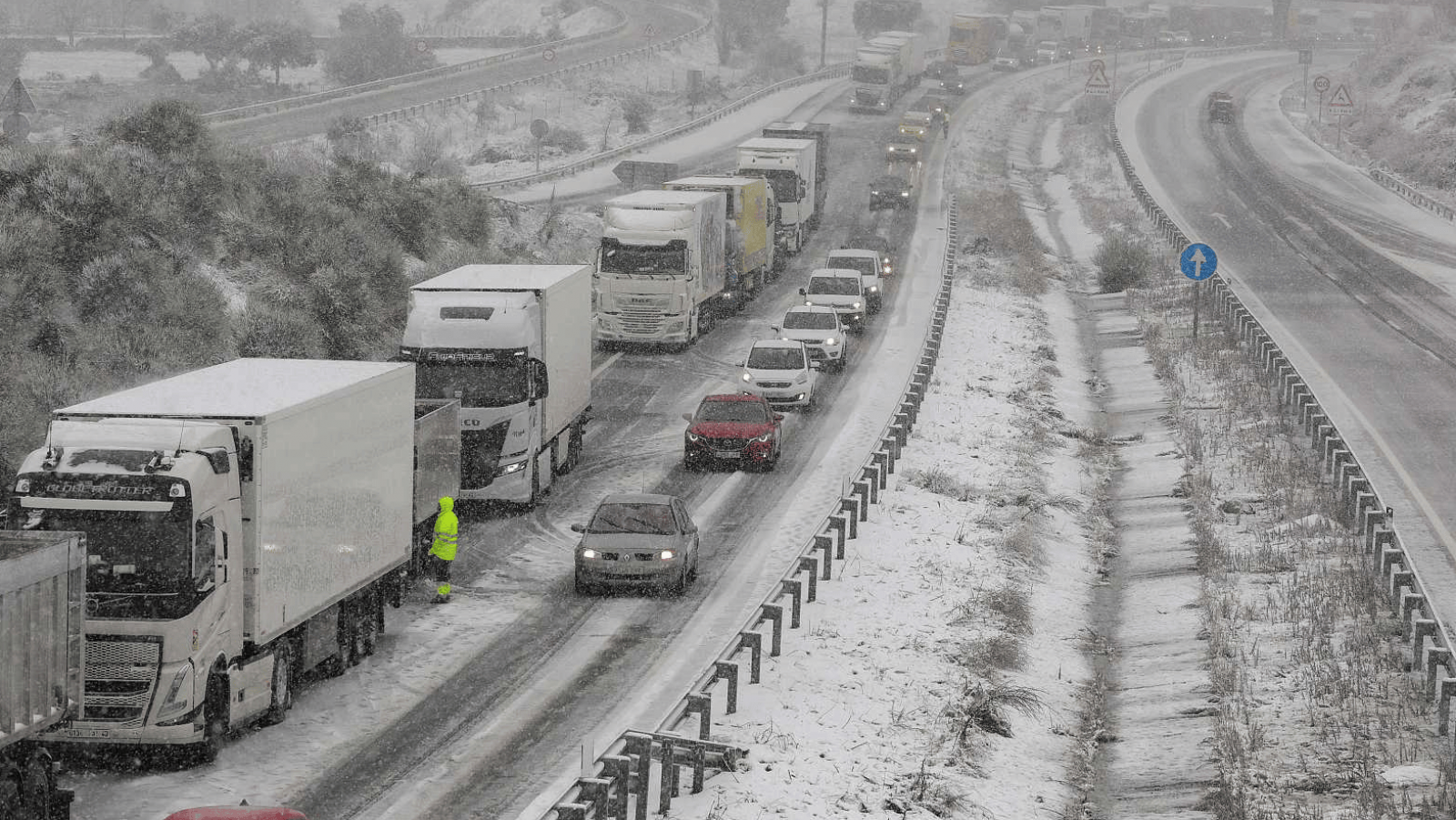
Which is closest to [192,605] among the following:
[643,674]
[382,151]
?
[643,674]

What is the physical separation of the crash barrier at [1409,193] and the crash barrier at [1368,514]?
88.2 feet

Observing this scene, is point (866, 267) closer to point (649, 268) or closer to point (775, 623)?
point (649, 268)

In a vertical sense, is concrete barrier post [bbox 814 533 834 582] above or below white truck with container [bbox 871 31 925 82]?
below

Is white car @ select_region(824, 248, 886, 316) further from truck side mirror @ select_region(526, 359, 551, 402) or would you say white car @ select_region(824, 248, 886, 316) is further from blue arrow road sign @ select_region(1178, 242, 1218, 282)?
truck side mirror @ select_region(526, 359, 551, 402)

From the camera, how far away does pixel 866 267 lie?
51531 mm

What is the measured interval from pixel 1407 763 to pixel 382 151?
63.4m

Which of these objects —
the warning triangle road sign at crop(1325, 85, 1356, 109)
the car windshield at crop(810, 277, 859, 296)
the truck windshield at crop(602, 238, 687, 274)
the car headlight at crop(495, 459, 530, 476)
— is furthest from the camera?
the warning triangle road sign at crop(1325, 85, 1356, 109)

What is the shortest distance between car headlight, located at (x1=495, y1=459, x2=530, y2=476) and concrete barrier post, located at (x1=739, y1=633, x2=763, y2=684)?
8.44m

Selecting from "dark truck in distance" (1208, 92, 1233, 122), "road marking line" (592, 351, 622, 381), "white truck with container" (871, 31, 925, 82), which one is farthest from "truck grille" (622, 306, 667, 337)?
"white truck with container" (871, 31, 925, 82)

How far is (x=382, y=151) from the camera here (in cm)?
7431

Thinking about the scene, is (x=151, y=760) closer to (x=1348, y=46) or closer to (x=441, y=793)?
(x=441, y=793)

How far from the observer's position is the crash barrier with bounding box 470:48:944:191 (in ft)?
218

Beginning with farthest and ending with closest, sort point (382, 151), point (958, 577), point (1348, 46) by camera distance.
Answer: point (1348, 46), point (382, 151), point (958, 577)

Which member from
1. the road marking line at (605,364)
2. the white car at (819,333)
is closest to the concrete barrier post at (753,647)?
the road marking line at (605,364)
